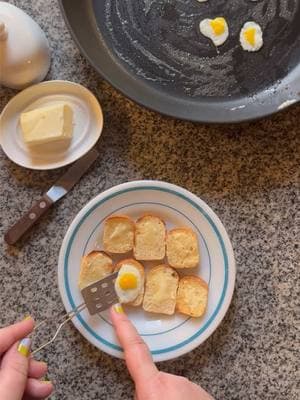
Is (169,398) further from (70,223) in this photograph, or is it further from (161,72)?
(161,72)

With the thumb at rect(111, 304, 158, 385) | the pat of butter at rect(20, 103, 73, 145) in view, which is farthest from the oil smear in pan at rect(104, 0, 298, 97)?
the thumb at rect(111, 304, 158, 385)

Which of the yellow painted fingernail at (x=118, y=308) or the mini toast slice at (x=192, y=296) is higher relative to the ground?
the yellow painted fingernail at (x=118, y=308)

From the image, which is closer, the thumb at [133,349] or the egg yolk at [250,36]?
the thumb at [133,349]

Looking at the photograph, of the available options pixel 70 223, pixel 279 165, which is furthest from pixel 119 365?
pixel 279 165

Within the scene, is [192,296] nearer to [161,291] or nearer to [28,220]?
[161,291]

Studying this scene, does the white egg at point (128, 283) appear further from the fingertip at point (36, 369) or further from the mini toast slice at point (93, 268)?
the fingertip at point (36, 369)

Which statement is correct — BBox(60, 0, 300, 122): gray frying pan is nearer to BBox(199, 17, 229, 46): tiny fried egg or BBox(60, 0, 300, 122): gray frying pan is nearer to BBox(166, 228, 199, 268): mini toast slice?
BBox(199, 17, 229, 46): tiny fried egg

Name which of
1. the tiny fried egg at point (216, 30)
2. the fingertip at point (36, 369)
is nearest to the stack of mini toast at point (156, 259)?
the fingertip at point (36, 369)
